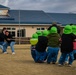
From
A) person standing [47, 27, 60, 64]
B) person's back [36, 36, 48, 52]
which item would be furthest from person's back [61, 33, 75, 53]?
person's back [36, 36, 48, 52]

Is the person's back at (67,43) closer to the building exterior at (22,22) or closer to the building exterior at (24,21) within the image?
the building exterior at (24,21)

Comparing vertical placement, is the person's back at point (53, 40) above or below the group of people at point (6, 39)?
above

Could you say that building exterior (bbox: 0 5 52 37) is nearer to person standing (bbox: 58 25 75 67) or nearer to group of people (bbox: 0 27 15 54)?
group of people (bbox: 0 27 15 54)

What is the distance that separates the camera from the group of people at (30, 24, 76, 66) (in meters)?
11.5

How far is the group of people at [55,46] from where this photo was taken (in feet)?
37.8

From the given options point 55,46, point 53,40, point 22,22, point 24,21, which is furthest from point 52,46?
point 24,21

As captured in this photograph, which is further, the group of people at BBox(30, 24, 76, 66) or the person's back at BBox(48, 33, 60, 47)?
the person's back at BBox(48, 33, 60, 47)

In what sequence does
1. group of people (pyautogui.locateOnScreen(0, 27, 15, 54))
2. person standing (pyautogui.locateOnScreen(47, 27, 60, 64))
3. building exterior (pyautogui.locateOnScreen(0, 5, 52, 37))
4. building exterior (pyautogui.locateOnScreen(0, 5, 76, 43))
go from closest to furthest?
person standing (pyautogui.locateOnScreen(47, 27, 60, 64)) → group of people (pyautogui.locateOnScreen(0, 27, 15, 54)) → building exterior (pyautogui.locateOnScreen(0, 5, 52, 37)) → building exterior (pyautogui.locateOnScreen(0, 5, 76, 43))

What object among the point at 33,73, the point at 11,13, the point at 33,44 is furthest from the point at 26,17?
the point at 33,73

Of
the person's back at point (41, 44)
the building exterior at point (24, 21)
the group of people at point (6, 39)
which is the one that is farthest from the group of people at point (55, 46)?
the building exterior at point (24, 21)

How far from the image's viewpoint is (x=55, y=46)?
12281 millimetres

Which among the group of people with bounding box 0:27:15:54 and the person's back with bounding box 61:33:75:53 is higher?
the person's back with bounding box 61:33:75:53

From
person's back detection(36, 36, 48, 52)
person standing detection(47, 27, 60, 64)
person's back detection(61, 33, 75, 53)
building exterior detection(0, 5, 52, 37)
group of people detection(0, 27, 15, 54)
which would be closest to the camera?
person's back detection(61, 33, 75, 53)

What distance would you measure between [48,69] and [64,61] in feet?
3.99
